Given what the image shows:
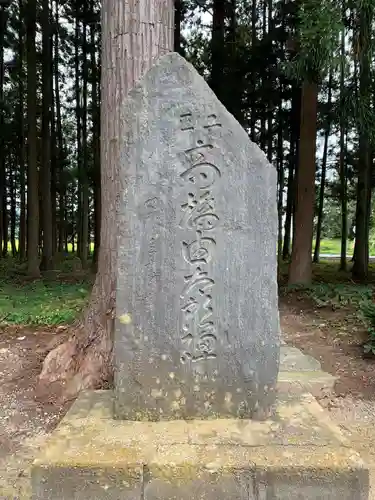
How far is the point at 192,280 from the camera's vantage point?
91.9 inches

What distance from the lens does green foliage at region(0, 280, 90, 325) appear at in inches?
260

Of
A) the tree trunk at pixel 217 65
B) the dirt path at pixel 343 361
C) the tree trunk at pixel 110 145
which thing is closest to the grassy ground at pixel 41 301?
the tree trunk at pixel 110 145

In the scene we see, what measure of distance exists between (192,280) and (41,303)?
20.1ft

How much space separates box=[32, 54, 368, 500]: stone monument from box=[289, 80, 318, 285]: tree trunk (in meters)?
7.33

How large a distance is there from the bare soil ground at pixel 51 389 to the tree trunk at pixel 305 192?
2790 millimetres

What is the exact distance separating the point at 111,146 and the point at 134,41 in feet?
2.85

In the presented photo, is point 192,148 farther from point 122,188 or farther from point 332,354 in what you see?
point 332,354

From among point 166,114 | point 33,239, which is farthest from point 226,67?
point 166,114

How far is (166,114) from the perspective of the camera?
229 cm

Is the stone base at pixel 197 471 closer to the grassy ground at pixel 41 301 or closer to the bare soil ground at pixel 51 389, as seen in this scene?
the bare soil ground at pixel 51 389

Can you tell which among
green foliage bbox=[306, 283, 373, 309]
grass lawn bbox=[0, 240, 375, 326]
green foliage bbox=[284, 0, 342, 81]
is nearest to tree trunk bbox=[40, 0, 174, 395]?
grass lawn bbox=[0, 240, 375, 326]

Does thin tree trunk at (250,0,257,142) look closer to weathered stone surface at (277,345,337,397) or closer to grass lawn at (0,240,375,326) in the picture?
grass lawn at (0,240,375,326)

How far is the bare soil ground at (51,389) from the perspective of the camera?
326 centimetres

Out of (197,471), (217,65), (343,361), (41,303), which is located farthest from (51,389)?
(217,65)
